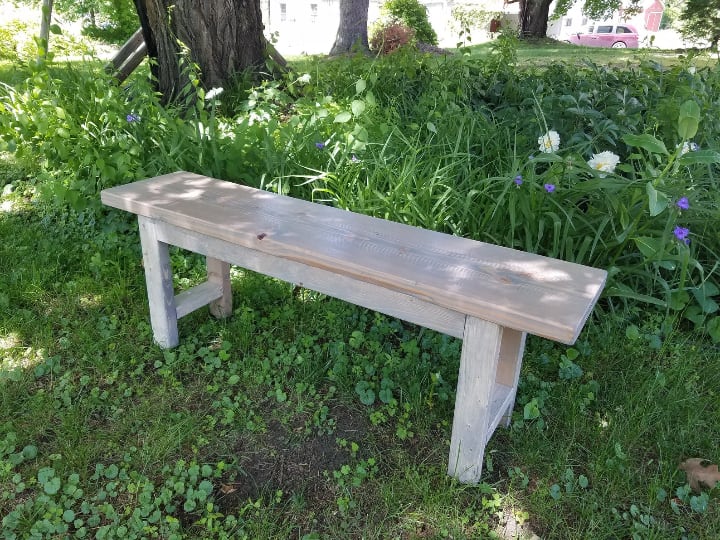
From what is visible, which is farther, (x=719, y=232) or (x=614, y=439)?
(x=719, y=232)

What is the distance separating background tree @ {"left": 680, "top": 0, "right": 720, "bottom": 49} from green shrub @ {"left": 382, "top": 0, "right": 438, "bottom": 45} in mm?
6790

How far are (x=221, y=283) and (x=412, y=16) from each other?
1595 centimetres

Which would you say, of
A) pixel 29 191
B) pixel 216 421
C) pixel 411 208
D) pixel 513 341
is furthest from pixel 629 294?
pixel 29 191

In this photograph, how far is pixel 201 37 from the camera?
4359 millimetres

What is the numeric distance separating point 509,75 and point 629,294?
246cm

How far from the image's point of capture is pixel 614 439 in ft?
6.38

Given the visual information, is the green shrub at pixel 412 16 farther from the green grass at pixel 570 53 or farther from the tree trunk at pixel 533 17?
the tree trunk at pixel 533 17

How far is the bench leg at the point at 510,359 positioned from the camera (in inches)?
75.7

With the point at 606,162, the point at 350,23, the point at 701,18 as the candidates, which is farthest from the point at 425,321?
the point at 701,18

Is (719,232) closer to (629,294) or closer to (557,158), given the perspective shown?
(629,294)

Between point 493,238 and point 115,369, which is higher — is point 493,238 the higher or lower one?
the higher one

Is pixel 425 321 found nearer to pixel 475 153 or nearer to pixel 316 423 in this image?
pixel 316 423

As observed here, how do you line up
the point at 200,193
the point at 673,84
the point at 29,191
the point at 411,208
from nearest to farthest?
the point at 200,193 < the point at 411,208 < the point at 29,191 < the point at 673,84

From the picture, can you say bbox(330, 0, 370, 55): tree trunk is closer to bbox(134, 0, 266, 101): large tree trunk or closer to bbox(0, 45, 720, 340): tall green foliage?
bbox(134, 0, 266, 101): large tree trunk
